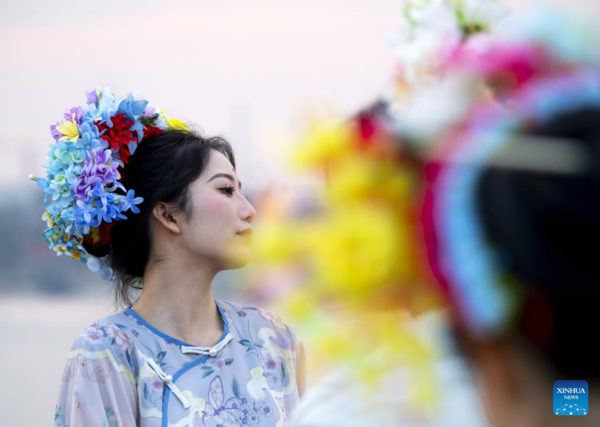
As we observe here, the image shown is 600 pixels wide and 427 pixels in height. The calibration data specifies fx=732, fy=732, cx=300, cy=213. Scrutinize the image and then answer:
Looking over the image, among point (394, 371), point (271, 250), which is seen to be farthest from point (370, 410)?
point (271, 250)

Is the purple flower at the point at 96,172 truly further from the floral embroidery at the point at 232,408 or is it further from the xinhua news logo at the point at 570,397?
the xinhua news logo at the point at 570,397

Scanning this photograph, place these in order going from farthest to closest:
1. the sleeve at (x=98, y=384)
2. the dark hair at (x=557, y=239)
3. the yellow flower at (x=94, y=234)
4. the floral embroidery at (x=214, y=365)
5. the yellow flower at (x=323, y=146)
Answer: the yellow flower at (x=94, y=234)
the floral embroidery at (x=214, y=365)
the sleeve at (x=98, y=384)
the yellow flower at (x=323, y=146)
the dark hair at (x=557, y=239)

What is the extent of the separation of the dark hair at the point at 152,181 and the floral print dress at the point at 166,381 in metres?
0.15

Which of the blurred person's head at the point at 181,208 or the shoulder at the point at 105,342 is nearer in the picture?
the shoulder at the point at 105,342

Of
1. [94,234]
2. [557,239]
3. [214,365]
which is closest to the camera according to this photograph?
[557,239]

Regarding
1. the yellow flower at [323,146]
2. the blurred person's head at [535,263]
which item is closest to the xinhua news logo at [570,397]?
the blurred person's head at [535,263]

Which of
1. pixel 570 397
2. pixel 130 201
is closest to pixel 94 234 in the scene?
pixel 130 201

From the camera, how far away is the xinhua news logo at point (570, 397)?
46cm

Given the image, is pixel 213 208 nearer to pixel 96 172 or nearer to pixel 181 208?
pixel 181 208

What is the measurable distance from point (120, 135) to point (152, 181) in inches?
4.5

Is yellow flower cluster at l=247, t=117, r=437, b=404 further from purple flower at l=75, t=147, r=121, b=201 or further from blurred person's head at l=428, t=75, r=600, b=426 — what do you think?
purple flower at l=75, t=147, r=121, b=201

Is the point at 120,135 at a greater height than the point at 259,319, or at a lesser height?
greater

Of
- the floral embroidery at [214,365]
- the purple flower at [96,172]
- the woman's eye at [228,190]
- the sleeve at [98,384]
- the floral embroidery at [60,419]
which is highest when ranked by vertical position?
the purple flower at [96,172]

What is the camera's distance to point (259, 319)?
5.18 ft
